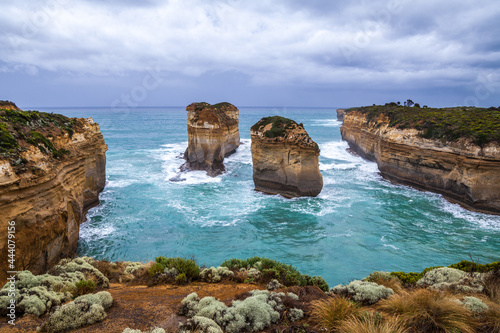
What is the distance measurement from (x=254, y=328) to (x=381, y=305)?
292 centimetres

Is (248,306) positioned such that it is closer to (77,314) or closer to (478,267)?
(77,314)

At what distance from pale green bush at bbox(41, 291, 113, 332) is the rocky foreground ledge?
0.02 meters

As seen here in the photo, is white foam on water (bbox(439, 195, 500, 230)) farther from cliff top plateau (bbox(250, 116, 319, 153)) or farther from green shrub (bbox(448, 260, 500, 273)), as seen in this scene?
green shrub (bbox(448, 260, 500, 273))

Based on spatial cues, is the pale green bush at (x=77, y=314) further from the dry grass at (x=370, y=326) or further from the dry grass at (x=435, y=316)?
the dry grass at (x=435, y=316)

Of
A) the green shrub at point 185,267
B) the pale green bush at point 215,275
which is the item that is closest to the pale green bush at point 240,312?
the pale green bush at point 215,275

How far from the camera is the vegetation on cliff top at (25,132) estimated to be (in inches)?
424

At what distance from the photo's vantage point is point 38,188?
435 inches

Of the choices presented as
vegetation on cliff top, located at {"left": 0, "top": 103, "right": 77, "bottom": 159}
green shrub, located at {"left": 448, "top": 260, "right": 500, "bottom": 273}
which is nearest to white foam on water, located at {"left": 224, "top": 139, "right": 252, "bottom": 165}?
vegetation on cliff top, located at {"left": 0, "top": 103, "right": 77, "bottom": 159}

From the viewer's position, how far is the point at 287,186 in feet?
81.6

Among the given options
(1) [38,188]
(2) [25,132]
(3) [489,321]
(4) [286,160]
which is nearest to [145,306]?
(3) [489,321]

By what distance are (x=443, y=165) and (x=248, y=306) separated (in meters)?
26.3

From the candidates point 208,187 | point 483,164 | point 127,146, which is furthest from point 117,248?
point 127,146

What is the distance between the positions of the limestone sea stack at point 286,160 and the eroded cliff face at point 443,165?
10826 mm

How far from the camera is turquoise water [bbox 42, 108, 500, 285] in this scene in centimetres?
1555
